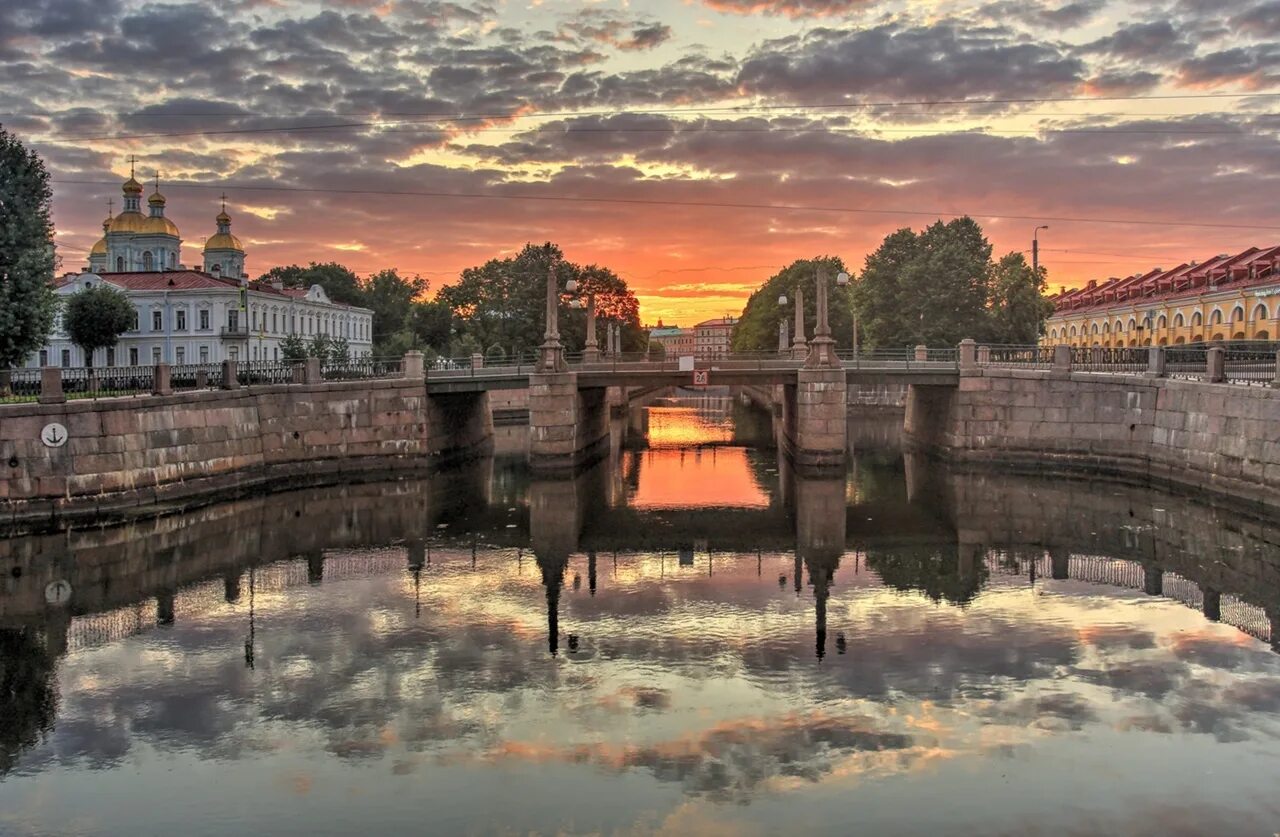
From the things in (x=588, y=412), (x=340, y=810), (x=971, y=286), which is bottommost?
(x=340, y=810)

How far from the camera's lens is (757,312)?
126m

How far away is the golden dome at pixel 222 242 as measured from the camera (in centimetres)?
9850

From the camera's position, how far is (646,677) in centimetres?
1625

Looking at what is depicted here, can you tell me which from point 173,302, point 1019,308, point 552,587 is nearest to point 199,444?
point 552,587

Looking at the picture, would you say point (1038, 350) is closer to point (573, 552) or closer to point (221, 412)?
point (573, 552)

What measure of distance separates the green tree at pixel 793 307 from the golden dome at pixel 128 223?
61.3 m

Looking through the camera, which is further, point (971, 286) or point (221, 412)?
point (971, 286)

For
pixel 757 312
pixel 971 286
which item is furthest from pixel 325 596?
pixel 757 312

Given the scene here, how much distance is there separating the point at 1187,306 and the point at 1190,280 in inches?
126

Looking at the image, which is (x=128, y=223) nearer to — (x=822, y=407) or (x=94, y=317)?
(x=94, y=317)

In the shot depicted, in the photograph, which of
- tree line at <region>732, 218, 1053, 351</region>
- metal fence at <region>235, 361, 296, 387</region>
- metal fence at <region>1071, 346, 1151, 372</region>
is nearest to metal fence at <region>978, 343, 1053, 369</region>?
metal fence at <region>1071, 346, 1151, 372</region>

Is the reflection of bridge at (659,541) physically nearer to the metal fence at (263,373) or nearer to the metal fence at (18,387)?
the metal fence at (263,373)

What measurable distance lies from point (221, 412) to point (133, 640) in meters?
18.7

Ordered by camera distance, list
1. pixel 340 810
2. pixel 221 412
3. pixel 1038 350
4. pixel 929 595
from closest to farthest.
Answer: pixel 340 810
pixel 929 595
pixel 221 412
pixel 1038 350
